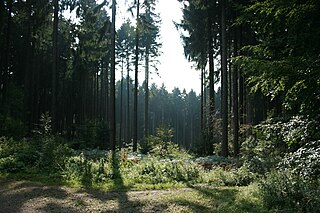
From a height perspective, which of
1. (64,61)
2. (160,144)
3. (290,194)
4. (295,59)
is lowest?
(290,194)

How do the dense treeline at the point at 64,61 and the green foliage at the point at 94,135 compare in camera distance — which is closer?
the dense treeline at the point at 64,61

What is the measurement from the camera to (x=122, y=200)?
7.14 metres

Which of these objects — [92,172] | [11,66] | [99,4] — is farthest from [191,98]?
[92,172]

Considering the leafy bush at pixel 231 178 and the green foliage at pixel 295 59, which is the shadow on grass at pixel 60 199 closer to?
the leafy bush at pixel 231 178

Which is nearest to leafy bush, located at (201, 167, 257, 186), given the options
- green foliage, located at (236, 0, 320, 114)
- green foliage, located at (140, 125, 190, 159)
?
green foliage, located at (236, 0, 320, 114)

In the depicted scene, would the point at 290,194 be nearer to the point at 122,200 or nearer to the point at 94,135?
the point at 122,200

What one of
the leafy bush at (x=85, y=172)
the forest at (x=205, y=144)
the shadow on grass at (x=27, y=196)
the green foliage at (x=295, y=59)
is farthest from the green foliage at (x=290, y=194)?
the leafy bush at (x=85, y=172)

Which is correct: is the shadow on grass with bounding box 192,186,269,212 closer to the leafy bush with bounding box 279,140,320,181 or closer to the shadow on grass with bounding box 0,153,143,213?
the leafy bush with bounding box 279,140,320,181

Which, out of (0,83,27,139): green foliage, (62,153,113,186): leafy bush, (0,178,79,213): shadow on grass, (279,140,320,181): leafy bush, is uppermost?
(0,83,27,139): green foliage

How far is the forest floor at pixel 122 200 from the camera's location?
6.28 m

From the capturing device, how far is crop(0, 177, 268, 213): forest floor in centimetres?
628

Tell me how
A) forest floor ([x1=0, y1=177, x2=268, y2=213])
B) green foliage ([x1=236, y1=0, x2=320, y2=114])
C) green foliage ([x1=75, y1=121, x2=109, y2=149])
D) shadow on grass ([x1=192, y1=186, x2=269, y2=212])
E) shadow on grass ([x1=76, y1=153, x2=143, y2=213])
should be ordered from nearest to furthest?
green foliage ([x1=236, y1=0, x2=320, y2=114]) → shadow on grass ([x1=192, y1=186, x2=269, y2=212]) → forest floor ([x1=0, y1=177, x2=268, y2=213]) → shadow on grass ([x1=76, y1=153, x2=143, y2=213]) → green foliage ([x1=75, y1=121, x2=109, y2=149])

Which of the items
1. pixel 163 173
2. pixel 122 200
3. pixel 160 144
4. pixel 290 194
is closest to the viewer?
pixel 290 194

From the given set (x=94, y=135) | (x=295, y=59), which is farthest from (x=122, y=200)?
(x=94, y=135)
